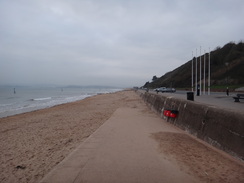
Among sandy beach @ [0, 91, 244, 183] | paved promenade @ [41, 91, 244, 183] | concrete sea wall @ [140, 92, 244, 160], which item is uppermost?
concrete sea wall @ [140, 92, 244, 160]

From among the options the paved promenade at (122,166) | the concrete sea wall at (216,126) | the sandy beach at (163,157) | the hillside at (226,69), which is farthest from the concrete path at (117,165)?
the hillside at (226,69)

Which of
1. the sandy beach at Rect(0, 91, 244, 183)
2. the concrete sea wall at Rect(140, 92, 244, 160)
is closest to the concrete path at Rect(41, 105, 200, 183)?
the sandy beach at Rect(0, 91, 244, 183)

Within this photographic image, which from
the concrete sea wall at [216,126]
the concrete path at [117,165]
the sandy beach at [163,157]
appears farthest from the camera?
the concrete sea wall at [216,126]

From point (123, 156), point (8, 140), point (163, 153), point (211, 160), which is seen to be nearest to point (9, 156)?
point (8, 140)

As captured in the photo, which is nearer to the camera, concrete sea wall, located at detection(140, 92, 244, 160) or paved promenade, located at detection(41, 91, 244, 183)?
paved promenade, located at detection(41, 91, 244, 183)

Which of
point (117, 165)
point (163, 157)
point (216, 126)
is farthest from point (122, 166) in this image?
point (216, 126)

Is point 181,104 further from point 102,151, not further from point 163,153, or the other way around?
point 102,151

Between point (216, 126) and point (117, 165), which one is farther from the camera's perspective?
point (216, 126)

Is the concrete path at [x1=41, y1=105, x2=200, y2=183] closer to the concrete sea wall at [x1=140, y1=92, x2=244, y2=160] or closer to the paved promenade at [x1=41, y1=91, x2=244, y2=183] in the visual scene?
the paved promenade at [x1=41, y1=91, x2=244, y2=183]

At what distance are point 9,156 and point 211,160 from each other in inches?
225

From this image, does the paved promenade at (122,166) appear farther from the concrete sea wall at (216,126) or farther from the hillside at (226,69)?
the hillside at (226,69)

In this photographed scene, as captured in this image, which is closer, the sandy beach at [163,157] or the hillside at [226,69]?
the sandy beach at [163,157]

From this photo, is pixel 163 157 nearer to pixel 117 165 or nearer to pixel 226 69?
pixel 117 165

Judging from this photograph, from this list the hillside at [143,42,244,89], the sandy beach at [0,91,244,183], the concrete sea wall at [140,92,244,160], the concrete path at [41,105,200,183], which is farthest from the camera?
the hillside at [143,42,244,89]
